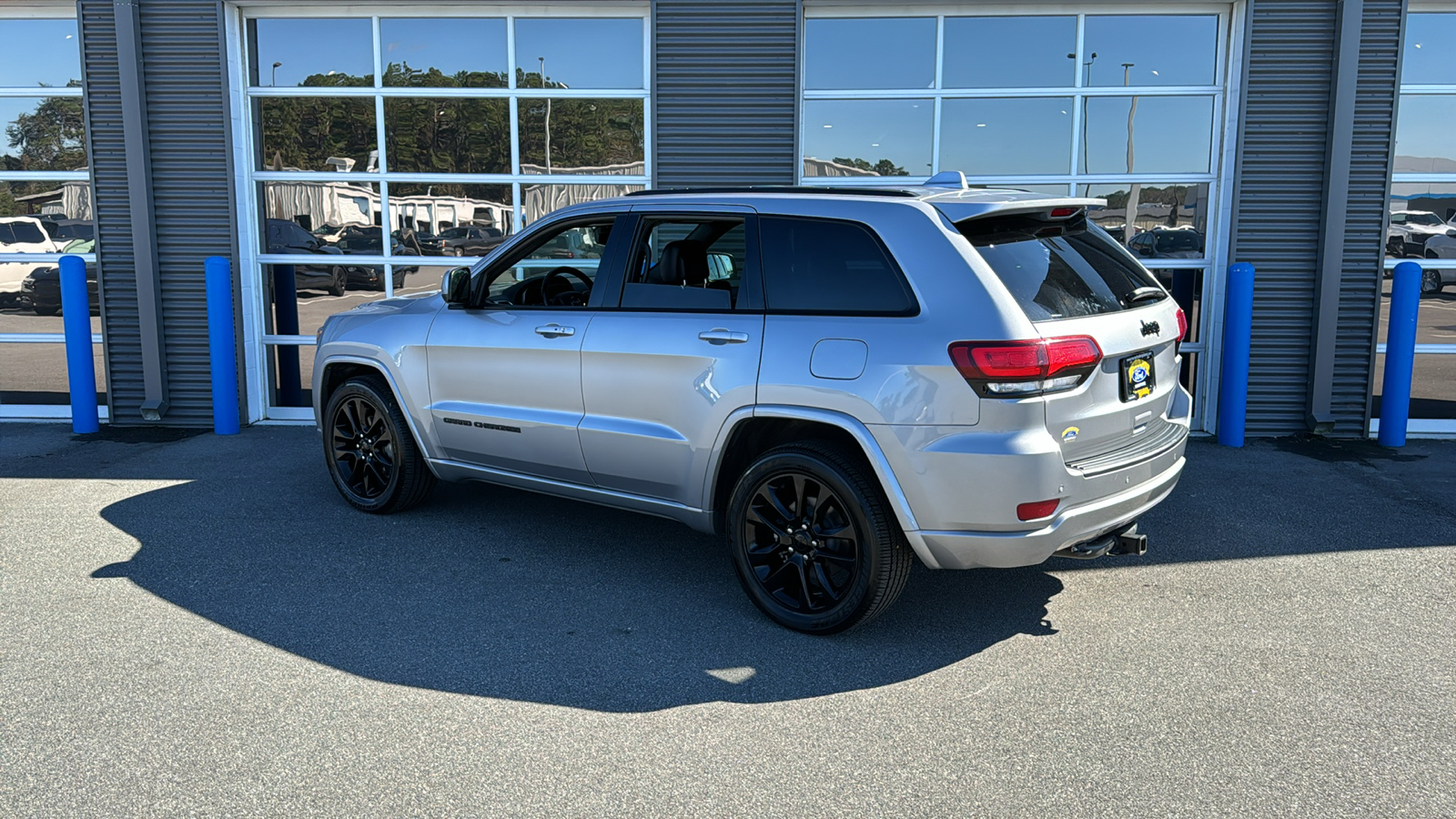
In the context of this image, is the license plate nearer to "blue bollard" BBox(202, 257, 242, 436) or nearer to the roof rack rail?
the roof rack rail

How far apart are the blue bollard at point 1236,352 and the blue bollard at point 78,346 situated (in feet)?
27.9

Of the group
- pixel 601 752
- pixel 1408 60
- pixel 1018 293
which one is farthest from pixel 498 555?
pixel 1408 60

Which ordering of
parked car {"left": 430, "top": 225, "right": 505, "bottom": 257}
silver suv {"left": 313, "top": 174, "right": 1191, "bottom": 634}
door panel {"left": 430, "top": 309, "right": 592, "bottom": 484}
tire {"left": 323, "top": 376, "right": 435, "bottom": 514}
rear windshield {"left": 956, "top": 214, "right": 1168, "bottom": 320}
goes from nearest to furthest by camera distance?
silver suv {"left": 313, "top": 174, "right": 1191, "bottom": 634}
rear windshield {"left": 956, "top": 214, "right": 1168, "bottom": 320}
door panel {"left": 430, "top": 309, "right": 592, "bottom": 484}
tire {"left": 323, "top": 376, "right": 435, "bottom": 514}
parked car {"left": 430, "top": 225, "right": 505, "bottom": 257}

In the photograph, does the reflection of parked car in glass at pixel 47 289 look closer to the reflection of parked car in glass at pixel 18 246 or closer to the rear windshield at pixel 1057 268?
the reflection of parked car in glass at pixel 18 246

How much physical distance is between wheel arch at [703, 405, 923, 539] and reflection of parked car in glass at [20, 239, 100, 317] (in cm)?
679

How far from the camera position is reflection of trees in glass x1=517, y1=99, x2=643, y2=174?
28.9 ft

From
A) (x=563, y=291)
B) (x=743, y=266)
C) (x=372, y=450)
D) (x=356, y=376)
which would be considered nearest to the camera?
(x=743, y=266)

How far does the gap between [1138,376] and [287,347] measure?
23.6 ft

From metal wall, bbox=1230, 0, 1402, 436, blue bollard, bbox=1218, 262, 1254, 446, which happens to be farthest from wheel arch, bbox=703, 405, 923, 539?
metal wall, bbox=1230, 0, 1402, 436

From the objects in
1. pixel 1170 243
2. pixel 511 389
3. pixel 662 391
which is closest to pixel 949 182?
pixel 662 391

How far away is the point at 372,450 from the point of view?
6.23m

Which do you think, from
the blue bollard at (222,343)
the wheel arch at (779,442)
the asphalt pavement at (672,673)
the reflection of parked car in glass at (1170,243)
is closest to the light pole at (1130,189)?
the reflection of parked car in glass at (1170,243)

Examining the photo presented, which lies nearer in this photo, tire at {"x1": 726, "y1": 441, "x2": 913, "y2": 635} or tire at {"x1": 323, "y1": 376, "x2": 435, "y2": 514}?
tire at {"x1": 726, "y1": 441, "x2": 913, "y2": 635}

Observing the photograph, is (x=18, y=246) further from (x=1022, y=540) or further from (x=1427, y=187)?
(x=1427, y=187)
